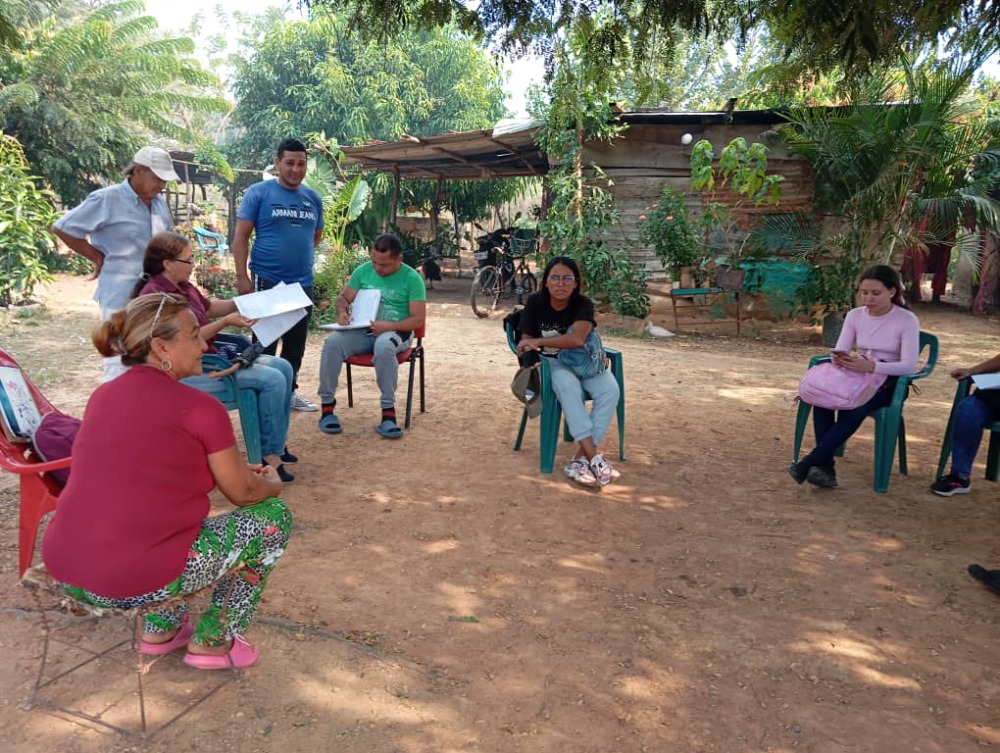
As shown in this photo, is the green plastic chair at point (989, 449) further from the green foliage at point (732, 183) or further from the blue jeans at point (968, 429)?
the green foliage at point (732, 183)

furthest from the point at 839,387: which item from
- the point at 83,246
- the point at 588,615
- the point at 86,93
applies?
the point at 86,93

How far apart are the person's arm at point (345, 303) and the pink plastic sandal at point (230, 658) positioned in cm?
303

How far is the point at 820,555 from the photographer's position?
3.41 m

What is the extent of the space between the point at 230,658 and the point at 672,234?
28.8 feet

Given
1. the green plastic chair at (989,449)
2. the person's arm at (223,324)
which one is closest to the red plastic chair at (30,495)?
the person's arm at (223,324)

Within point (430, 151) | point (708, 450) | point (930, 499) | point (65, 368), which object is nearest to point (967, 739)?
point (930, 499)

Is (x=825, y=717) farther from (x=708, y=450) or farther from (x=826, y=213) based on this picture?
(x=826, y=213)

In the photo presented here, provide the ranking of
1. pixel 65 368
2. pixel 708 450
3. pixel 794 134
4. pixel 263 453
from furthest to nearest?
pixel 794 134 → pixel 65 368 → pixel 708 450 → pixel 263 453

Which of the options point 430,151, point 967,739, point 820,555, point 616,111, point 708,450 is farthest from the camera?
point 430,151

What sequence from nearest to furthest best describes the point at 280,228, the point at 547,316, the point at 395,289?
the point at 547,316
the point at 280,228
the point at 395,289

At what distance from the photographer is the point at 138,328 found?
2.02 metres

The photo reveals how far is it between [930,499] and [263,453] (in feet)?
12.0

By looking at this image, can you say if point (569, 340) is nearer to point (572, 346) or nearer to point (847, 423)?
point (572, 346)

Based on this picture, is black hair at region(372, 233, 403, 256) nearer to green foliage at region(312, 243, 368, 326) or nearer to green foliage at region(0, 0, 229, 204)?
green foliage at region(312, 243, 368, 326)
